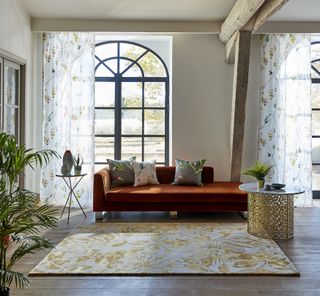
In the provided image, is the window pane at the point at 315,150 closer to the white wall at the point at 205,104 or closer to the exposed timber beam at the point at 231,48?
the white wall at the point at 205,104

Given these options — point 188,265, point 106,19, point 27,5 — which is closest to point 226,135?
point 106,19

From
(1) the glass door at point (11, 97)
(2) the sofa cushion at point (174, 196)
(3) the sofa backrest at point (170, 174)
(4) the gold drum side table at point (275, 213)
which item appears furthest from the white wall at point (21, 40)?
(4) the gold drum side table at point (275, 213)

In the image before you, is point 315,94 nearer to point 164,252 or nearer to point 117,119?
point 117,119

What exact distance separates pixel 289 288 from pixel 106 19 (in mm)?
4343

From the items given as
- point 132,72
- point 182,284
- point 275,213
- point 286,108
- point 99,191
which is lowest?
point 182,284

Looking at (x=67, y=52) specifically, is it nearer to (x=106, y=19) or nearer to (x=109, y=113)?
(x=106, y=19)

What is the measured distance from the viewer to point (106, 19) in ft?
17.9

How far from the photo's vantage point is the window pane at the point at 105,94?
20.6 feet

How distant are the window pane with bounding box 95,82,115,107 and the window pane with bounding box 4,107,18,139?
1.44 metres

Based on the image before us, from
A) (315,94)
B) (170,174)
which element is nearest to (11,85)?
(170,174)

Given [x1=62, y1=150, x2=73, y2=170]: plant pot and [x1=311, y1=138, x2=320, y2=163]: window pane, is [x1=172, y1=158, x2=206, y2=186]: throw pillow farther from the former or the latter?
[x1=311, y1=138, x2=320, y2=163]: window pane

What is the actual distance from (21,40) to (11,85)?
0.65 meters

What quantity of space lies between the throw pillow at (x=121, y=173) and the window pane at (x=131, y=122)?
1.03 meters

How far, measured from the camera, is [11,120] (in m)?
5.12
